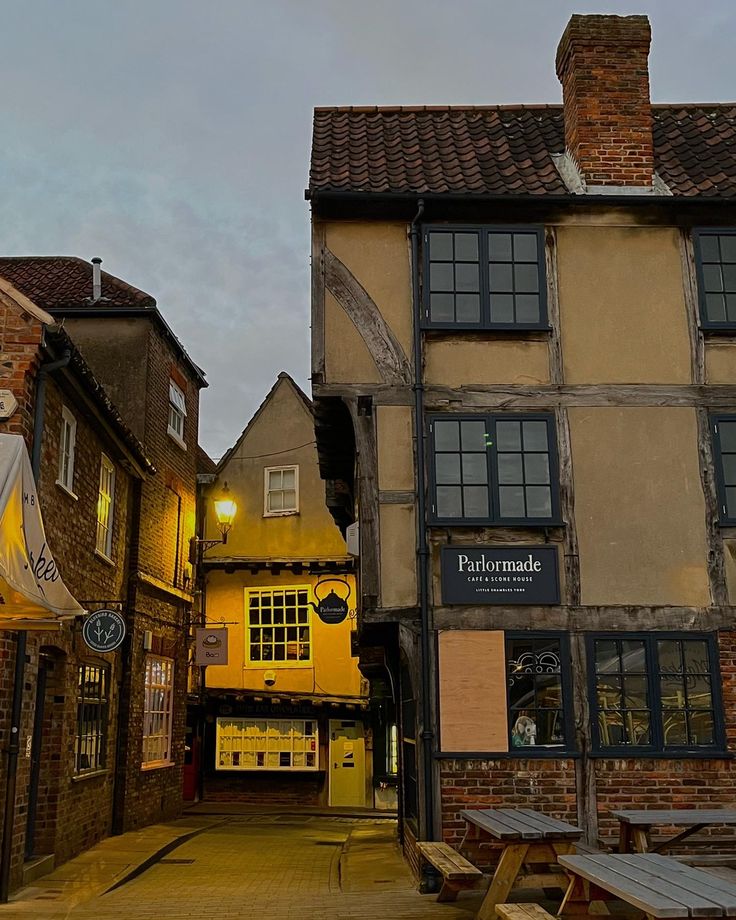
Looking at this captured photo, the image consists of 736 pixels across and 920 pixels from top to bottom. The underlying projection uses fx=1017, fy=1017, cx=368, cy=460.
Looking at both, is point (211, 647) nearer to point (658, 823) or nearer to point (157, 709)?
point (157, 709)

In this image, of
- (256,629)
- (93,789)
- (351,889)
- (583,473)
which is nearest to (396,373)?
(583,473)

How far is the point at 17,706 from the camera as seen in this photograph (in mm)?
10766

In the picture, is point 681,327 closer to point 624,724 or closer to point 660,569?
point 660,569

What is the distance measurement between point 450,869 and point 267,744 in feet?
53.9

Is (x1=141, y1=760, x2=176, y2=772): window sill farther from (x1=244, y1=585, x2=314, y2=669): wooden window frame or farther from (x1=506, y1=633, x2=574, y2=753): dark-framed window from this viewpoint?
(x1=506, y1=633, x2=574, y2=753): dark-framed window

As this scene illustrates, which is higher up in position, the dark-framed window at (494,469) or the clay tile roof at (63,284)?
the clay tile roof at (63,284)

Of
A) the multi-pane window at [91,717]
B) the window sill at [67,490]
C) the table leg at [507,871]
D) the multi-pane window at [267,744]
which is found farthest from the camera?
the multi-pane window at [267,744]

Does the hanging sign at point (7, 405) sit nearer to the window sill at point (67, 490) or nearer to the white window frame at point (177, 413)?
the window sill at point (67, 490)

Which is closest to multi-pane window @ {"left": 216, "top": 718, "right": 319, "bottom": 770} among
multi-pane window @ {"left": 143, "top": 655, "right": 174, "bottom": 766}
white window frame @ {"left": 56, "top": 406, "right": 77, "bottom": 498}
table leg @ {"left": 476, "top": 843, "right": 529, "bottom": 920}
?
multi-pane window @ {"left": 143, "top": 655, "right": 174, "bottom": 766}

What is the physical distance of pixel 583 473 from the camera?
1158 centimetres

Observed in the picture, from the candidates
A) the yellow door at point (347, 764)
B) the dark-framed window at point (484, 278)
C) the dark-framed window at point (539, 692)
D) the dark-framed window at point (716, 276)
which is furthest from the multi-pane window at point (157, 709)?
the dark-framed window at point (716, 276)

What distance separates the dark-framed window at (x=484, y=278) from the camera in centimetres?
1192

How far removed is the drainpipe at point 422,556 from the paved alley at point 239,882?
1.02 m

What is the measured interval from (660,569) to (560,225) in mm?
4248
